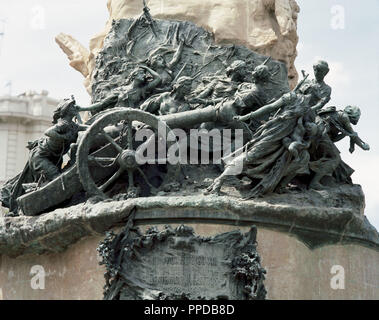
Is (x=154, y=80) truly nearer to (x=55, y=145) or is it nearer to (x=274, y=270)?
(x=55, y=145)

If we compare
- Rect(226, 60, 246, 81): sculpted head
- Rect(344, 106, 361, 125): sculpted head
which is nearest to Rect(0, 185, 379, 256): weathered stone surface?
Rect(344, 106, 361, 125): sculpted head

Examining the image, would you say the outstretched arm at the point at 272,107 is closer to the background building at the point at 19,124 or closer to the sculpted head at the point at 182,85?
the sculpted head at the point at 182,85

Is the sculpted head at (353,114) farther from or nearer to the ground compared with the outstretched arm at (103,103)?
nearer to the ground

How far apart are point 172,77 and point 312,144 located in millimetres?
2637

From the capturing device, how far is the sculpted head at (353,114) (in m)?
20.6

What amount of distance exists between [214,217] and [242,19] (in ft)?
15.6

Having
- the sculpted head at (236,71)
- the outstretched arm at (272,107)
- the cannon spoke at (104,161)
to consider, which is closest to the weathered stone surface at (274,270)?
the cannon spoke at (104,161)

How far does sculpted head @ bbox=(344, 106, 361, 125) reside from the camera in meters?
20.6

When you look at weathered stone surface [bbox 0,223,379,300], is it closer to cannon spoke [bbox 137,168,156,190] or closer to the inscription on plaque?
the inscription on plaque

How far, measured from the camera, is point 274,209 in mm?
19109

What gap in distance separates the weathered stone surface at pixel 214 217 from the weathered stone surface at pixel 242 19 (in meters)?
3.22

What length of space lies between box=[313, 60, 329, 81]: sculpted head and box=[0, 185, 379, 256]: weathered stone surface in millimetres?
1811
